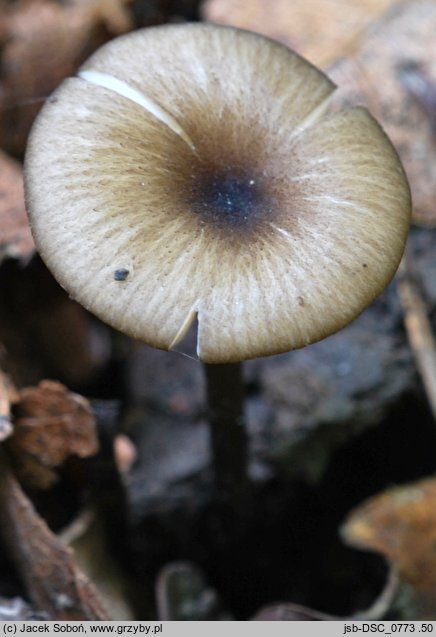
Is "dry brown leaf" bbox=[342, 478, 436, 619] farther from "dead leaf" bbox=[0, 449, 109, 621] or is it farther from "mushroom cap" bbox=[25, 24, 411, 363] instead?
"mushroom cap" bbox=[25, 24, 411, 363]

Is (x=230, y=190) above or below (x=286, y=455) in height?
above

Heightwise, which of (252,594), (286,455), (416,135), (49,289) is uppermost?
(416,135)

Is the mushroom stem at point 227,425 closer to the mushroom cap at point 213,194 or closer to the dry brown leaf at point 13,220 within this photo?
the mushroom cap at point 213,194

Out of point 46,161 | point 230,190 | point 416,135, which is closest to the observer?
point 46,161

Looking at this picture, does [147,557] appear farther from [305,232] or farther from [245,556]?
[305,232]

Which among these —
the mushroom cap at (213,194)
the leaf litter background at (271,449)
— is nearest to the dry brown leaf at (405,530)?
the leaf litter background at (271,449)

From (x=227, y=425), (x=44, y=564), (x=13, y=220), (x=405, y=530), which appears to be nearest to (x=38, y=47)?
(x=13, y=220)

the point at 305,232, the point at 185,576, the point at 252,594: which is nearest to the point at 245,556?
the point at 252,594
